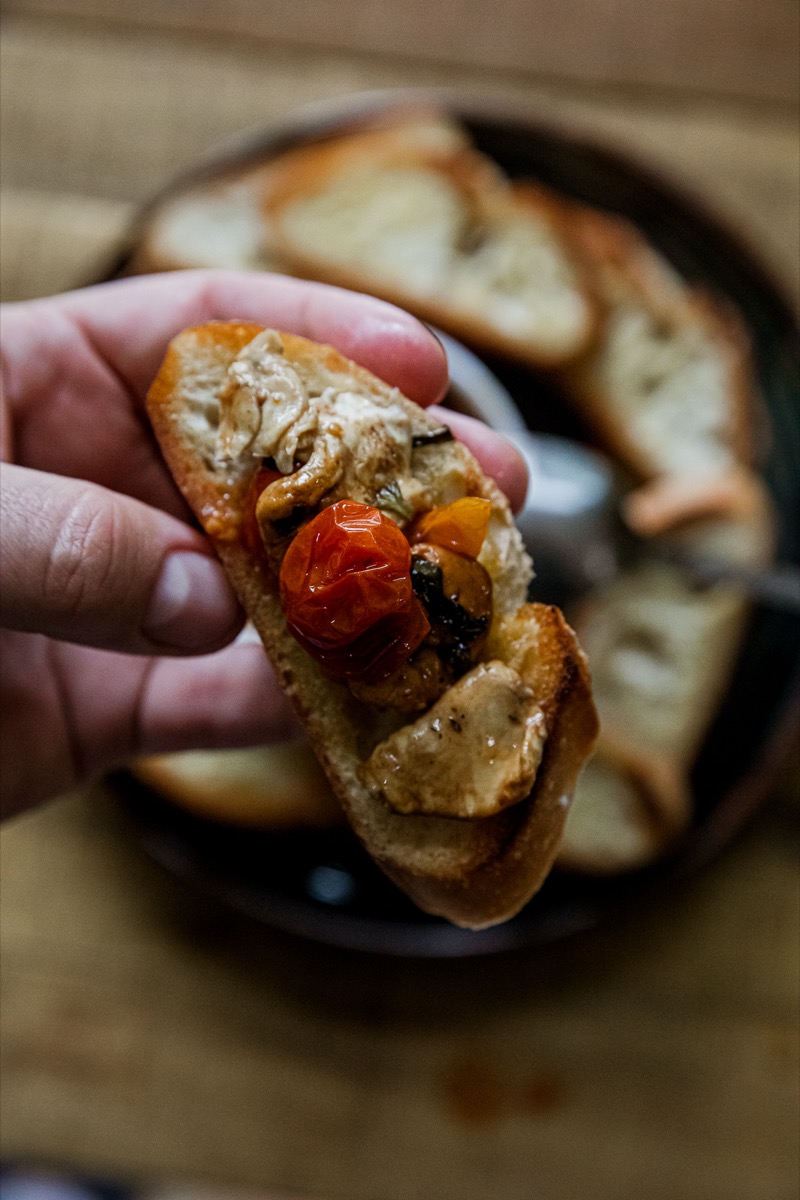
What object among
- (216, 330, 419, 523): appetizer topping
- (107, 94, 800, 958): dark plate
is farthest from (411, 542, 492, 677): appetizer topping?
(107, 94, 800, 958): dark plate

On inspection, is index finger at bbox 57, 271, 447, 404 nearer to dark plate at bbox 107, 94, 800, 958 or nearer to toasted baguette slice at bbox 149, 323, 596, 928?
toasted baguette slice at bbox 149, 323, 596, 928

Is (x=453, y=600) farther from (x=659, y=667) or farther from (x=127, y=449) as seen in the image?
(x=659, y=667)

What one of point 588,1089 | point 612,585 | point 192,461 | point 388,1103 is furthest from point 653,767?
point 192,461

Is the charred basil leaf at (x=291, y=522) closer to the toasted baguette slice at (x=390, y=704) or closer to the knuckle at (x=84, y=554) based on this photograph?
the toasted baguette slice at (x=390, y=704)

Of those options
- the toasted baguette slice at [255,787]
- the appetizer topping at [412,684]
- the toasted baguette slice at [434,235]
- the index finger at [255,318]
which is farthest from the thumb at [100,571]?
the toasted baguette slice at [434,235]

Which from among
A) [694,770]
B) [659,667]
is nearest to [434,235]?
[659,667]

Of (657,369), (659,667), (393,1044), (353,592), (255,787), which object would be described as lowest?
(393,1044)

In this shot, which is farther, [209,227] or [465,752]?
[209,227]

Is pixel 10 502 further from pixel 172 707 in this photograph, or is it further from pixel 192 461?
pixel 172 707
